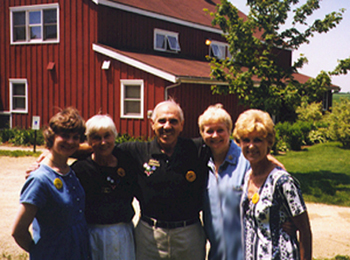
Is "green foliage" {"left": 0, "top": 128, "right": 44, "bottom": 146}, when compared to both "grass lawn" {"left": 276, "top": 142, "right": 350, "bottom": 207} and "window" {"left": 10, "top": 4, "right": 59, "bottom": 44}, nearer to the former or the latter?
"window" {"left": 10, "top": 4, "right": 59, "bottom": 44}

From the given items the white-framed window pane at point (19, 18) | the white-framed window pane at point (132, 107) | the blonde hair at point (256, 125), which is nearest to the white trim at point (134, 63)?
the white-framed window pane at point (132, 107)

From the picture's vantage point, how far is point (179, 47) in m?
20.4

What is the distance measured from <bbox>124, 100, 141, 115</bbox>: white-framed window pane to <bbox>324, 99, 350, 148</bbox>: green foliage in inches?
357

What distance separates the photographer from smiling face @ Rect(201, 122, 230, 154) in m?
3.23

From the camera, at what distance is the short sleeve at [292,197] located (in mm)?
2510

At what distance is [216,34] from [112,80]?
9.05m

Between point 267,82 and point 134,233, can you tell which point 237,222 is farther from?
point 267,82

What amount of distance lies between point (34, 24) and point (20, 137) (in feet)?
18.9

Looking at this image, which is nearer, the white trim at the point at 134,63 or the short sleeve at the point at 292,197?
the short sleeve at the point at 292,197

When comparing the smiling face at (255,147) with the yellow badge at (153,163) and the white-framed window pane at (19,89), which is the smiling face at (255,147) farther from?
the white-framed window pane at (19,89)

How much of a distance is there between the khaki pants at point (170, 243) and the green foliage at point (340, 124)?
1543 cm

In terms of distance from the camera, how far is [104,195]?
317 cm

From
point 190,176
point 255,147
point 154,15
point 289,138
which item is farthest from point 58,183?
point 154,15

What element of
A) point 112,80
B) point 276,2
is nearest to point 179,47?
point 112,80
